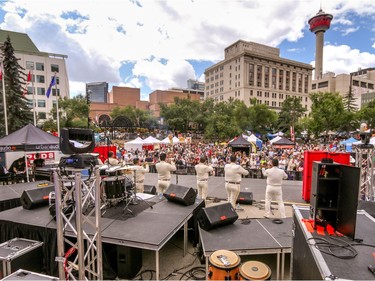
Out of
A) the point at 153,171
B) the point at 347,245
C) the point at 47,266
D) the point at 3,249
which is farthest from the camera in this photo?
the point at 153,171

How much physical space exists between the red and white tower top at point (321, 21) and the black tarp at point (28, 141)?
120 metres

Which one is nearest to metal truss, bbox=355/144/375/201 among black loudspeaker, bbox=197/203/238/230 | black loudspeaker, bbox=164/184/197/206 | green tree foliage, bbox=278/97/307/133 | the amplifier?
black loudspeaker, bbox=197/203/238/230

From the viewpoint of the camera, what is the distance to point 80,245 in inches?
129

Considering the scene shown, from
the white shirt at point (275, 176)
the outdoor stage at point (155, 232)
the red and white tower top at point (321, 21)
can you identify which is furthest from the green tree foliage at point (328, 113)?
the red and white tower top at point (321, 21)

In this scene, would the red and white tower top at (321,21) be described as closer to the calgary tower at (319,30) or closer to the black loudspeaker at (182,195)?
the calgary tower at (319,30)

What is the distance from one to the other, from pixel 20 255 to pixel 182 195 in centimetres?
392

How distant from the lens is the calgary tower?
307ft

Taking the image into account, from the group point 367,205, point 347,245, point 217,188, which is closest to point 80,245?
point 347,245

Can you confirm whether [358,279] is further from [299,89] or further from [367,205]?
[299,89]

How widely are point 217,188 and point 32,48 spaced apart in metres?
63.2

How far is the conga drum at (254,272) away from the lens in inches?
121

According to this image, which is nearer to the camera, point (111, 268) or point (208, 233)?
point (111, 268)

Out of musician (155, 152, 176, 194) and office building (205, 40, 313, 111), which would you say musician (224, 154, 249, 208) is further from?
office building (205, 40, 313, 111)

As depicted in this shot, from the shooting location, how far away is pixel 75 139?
386cm
